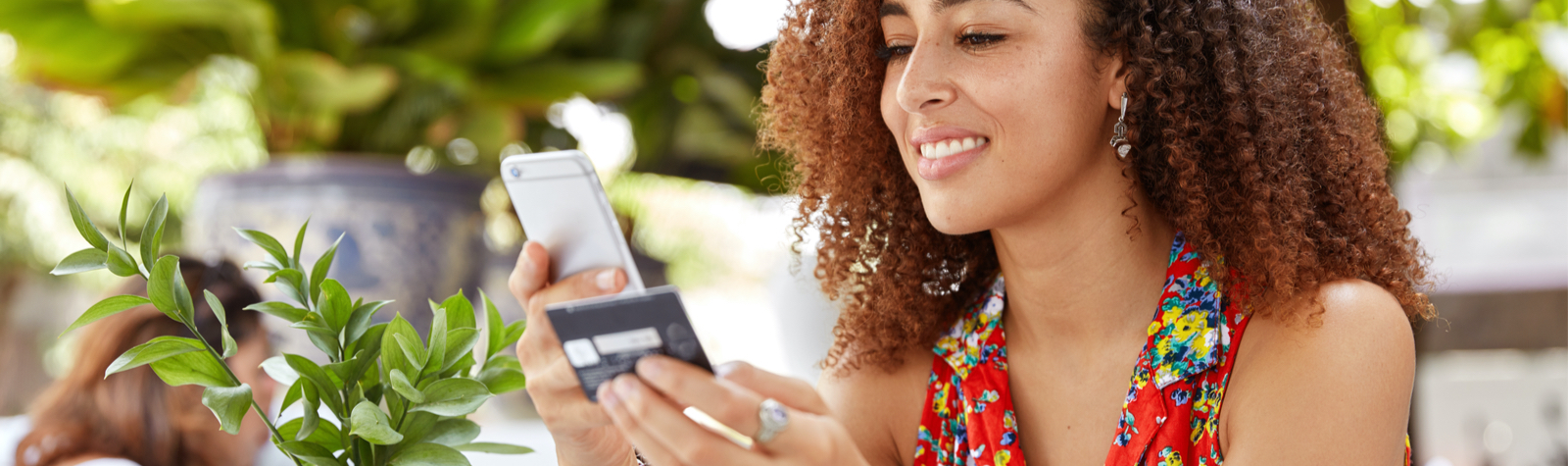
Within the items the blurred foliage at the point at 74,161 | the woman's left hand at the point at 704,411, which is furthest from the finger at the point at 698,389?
the blurred foliage at the point at 74,161

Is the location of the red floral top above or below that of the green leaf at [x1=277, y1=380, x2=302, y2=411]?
below

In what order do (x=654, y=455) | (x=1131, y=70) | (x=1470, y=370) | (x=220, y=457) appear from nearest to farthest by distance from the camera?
(x=654, y=455) < (x=1131, y=70) < (x=220, y=457) < (x=1470, y=370)

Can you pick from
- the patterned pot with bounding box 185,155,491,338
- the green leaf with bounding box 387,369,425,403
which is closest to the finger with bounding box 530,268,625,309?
the green leaf with bounding box 387,369,425,403

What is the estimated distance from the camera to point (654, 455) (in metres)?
0.65

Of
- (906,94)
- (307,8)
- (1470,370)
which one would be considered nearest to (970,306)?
(906,94)

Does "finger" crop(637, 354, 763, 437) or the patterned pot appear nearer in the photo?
"finger" crop(637, 354, 763, 437)

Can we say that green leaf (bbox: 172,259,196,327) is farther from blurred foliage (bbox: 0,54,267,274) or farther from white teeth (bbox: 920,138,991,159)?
blurred foliage (bbox: 0,54,267,274)

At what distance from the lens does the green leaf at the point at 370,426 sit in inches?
26.2

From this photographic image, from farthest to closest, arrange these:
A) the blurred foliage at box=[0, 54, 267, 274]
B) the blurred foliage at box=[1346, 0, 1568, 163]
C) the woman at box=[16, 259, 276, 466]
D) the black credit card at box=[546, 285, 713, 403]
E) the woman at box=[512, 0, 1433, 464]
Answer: the blurred foliage at box=[0, 54, 267, 274], the blurred foliage at box=[1346, 0, 1568, 163], the woman at box=[16, 259, 276, 466], the woman at box=[512, 0, 1433, 464], the black credit card at box=[546, 285, 713, 403]

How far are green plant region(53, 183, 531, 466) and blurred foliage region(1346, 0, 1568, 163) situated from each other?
1835mm

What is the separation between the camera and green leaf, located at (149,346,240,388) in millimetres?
676

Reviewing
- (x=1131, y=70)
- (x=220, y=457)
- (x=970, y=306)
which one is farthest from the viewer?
(x=220, y=457)

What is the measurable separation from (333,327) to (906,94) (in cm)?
52

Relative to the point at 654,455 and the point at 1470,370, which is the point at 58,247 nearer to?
the point at 654,455
